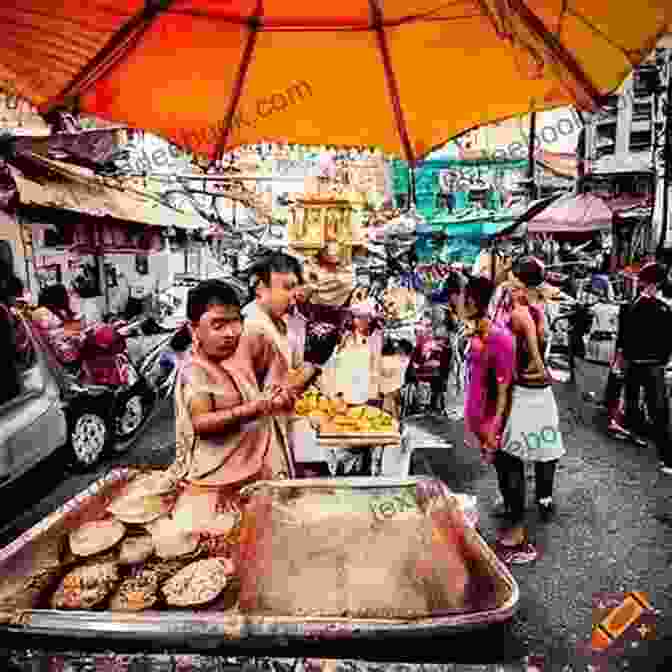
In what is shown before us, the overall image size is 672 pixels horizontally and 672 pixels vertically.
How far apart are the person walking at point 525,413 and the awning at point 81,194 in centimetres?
646

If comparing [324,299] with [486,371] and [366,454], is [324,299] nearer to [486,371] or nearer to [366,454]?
[366,454]

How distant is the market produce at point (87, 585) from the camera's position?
1664mm

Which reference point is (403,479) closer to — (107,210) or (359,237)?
(359,237)

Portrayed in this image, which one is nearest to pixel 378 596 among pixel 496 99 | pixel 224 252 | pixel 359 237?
pixel 496 99

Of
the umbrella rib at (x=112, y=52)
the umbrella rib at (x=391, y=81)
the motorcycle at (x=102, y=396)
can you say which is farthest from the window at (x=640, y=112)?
the umbrella rib at (x=112, y=52)

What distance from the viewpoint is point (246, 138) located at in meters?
2.78

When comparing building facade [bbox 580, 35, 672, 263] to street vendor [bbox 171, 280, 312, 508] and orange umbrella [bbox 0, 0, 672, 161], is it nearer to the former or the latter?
orange umbrella [bbox 0, 0, 672, 161]

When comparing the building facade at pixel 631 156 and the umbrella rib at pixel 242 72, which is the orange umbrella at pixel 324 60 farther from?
the building facade at pixel 631 156

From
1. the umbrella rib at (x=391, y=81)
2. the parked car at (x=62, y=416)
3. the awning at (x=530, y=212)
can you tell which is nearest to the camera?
the umbrella rib at (x=391, y=81)

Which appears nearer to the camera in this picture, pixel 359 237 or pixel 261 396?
pixel 261 396

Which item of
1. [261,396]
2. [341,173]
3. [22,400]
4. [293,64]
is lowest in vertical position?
[22,400]

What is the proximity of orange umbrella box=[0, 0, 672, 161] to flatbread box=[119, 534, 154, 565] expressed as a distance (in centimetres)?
172

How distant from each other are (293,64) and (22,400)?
12.1 feet

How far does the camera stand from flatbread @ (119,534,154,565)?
191 cm
